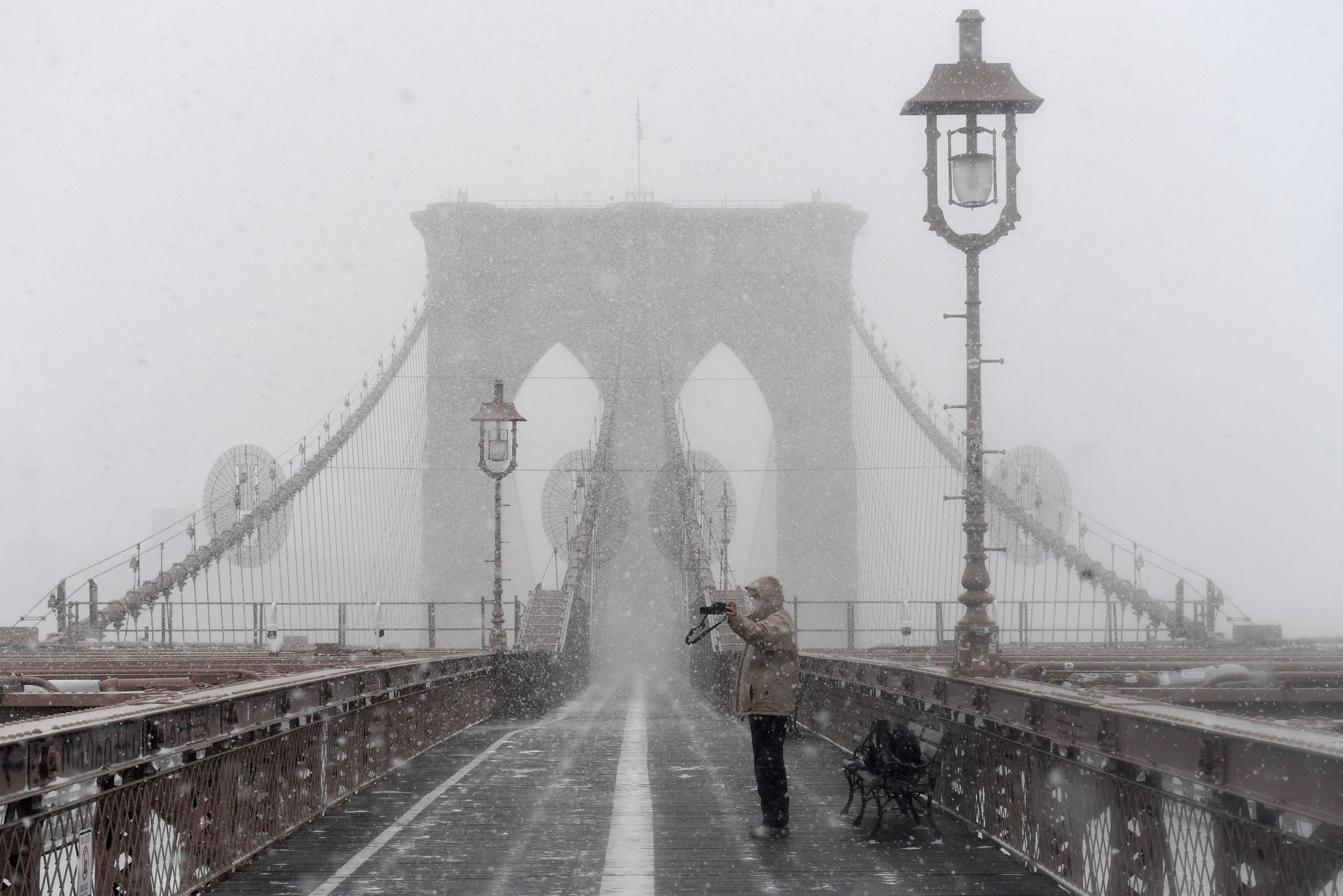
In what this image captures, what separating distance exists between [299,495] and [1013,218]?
52.6 meters

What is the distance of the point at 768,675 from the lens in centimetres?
951

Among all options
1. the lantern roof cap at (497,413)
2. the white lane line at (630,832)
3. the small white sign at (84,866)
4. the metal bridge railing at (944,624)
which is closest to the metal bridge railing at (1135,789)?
the white lane line at (630,832)

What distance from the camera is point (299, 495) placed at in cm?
6109

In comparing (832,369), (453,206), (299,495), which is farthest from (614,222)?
(299,495)

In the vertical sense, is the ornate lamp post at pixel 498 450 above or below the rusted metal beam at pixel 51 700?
above

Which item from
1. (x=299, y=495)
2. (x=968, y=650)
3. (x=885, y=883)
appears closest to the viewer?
(x=885, y=883)

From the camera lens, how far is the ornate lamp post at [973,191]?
1035cm

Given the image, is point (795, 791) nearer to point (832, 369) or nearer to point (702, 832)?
point (702, 832)

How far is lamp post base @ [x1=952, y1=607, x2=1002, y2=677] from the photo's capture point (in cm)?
1020

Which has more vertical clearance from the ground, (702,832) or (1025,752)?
(1025,752)

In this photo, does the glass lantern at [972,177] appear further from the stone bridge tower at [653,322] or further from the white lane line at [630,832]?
the stone bridge tower at [653,322]

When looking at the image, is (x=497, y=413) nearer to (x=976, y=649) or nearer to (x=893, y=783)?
(x=976, y=649)

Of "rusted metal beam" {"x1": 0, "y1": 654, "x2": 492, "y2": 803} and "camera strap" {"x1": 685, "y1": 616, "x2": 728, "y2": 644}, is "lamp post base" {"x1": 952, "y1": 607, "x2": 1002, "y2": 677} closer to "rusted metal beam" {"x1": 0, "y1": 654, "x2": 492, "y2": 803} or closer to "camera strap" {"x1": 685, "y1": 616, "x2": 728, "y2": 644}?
"camera strap" {"x1": 685, "y1": 616, "x2": 728, "y2": 644}

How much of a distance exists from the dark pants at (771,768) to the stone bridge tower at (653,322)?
67.3 m
